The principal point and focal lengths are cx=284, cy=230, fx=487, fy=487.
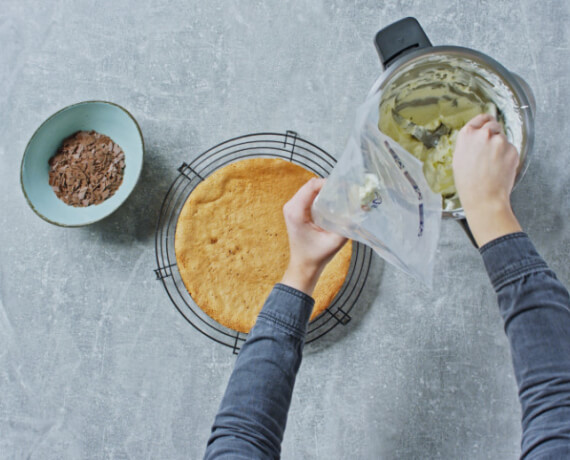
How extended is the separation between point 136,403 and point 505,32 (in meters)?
1.54

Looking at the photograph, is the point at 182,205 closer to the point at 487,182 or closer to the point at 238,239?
the point at 238,239

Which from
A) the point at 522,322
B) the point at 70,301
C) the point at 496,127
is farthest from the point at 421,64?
the point at 70,301

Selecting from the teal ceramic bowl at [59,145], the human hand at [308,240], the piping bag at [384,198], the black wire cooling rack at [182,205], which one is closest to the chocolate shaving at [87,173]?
the teal ceramic bowl at [59,145]

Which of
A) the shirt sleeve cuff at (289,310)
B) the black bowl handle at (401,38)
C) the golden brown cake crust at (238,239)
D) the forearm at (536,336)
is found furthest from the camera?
the golden brown cake crust at (238,239)

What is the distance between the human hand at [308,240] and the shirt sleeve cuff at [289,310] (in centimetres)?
3

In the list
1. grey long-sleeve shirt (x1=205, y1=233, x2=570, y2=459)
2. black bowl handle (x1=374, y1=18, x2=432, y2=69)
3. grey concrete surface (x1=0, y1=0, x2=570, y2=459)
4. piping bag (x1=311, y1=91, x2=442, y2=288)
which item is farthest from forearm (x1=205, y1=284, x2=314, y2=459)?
black bowl handle (x1=374, y1=18, x2=432, y2=69)

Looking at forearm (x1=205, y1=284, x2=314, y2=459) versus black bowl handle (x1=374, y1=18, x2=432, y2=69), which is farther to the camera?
black bowl handle (x1=374, y1=18, x2=432, y2=69)

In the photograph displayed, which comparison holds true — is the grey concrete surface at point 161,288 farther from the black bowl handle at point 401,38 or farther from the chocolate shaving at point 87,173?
the black bowl handle at point 401,38

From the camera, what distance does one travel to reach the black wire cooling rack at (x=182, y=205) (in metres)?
1.41

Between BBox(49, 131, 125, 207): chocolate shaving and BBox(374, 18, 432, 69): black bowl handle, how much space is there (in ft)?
2.60

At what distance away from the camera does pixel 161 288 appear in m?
1.45

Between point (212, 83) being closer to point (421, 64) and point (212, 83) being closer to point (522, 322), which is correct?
point (421, 64)

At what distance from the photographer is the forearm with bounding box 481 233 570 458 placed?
2.69ft

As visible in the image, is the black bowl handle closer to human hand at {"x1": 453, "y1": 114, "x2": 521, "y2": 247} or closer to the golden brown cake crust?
human hand at {"x1": 453, "y1": 114, "x2": 521, "y2": 247}
